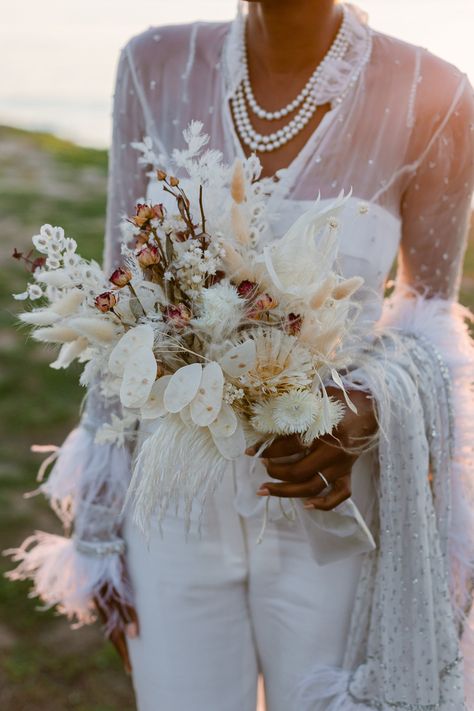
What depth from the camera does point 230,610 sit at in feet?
5.74

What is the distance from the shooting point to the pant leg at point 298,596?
5.45 feet

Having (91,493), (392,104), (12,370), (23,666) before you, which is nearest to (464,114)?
(392,104)

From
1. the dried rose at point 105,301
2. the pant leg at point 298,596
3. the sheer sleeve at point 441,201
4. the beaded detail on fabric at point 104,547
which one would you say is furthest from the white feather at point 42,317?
the sheer sleeve at point 441,201

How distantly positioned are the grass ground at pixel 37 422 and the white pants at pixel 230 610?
555 mm

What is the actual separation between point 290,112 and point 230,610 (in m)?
0.99

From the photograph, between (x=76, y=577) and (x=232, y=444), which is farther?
(x=76, y=577)

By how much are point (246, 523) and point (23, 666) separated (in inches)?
59.4

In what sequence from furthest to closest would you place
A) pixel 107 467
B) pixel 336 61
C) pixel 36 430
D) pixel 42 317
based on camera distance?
pixel 36 430 → pixel 107 467 → pixel 336 61 → pixel 42 317

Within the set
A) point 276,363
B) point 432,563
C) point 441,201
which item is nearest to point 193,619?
point 432,563

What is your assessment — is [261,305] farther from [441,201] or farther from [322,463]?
[441,201]

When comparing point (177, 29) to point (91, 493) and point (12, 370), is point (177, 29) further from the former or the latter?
point (12, 370)

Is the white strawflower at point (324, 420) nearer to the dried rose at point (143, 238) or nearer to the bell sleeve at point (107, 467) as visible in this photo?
the dried rose at point (143, 238)

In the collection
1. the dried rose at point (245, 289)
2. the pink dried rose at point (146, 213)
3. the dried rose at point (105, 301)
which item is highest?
the pink dried rose at point (146, 213)

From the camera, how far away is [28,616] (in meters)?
3.05
